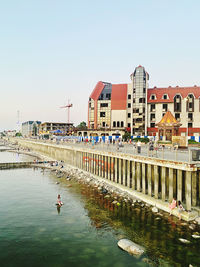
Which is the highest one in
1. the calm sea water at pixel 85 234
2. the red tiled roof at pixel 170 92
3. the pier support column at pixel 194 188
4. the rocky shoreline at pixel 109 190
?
the red tiled roof at pixel 170 92

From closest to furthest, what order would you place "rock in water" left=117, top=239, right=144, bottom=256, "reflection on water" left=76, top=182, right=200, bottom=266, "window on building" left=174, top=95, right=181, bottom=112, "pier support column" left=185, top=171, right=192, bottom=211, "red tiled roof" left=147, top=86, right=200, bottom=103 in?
1. "reflection on water" left=76, top=182, right=200, bottom=266
2. "rock in water" left=117, top=239, right=144, bottom=256
3. "pier support column" left=185, top=171, right=192, bottom=211
4. "red tiled roof" left=147, top=86, right=200, bottom=103
5. "window on building" left=174, top=95, right=181, bottom=112

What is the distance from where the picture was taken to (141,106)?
77375 mm

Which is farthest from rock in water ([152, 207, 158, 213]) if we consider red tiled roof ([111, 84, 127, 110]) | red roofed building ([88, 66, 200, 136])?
red tiled roof ([111, 84, 127, 110])

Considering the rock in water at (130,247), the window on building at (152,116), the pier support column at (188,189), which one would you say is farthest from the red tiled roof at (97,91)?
the rock in water at (130,247)

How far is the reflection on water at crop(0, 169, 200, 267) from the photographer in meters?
14.3

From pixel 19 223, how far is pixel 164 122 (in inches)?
1453

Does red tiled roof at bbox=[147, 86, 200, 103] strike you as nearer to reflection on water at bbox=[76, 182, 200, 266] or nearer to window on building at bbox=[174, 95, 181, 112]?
window on building at bbox=[174, 95, 181, 112]

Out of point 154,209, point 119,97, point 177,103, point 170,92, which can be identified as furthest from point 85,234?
point 119,97

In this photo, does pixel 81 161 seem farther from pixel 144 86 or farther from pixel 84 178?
pixel 144 86

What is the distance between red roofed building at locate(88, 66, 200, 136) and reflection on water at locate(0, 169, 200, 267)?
165 feet

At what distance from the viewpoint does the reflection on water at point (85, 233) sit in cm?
1434

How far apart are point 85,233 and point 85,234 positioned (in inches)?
6.8

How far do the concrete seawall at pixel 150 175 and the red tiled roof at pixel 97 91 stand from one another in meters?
50.4

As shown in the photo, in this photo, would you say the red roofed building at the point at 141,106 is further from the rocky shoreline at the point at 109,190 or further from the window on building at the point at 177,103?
the rocky shoreline at the point at 109,190
